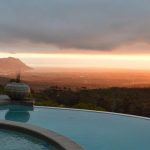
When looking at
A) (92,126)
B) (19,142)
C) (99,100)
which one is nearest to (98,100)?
(99,100)

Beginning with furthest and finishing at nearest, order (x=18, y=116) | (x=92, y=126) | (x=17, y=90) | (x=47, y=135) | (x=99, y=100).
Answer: (x=99, y=100) → (x=17, y=90) → (x=18, y=116) → (x=92, y=126) → (x=47, y=135)

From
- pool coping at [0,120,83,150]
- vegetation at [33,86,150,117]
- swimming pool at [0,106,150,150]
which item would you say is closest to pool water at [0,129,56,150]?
pool coping at [0,120,83,150]

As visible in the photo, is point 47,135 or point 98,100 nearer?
point 47,135

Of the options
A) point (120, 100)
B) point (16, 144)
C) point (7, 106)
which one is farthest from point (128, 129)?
point (120, 100)

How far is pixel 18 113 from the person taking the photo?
1284cm

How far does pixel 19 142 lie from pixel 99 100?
31.8 feet

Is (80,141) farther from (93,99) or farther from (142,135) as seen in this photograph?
(93,99)

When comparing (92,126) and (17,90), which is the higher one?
Answer: (17,90)

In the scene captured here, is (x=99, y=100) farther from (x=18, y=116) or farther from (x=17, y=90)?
(x=18, y=116)

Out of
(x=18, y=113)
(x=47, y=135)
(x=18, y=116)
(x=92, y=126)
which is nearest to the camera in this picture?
(x=47, y=135)

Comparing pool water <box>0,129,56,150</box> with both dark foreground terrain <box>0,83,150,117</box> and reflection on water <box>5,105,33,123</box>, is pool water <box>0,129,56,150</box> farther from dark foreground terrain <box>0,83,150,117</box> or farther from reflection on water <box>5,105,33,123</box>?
dark foreground terrain <box>0,83,150,117</box>

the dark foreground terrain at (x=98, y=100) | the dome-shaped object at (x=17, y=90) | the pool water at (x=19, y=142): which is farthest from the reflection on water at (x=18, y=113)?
the pool water at (x=19, y=142)

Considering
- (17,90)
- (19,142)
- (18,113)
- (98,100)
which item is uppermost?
(17,90)

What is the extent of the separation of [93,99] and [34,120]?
267 inches
